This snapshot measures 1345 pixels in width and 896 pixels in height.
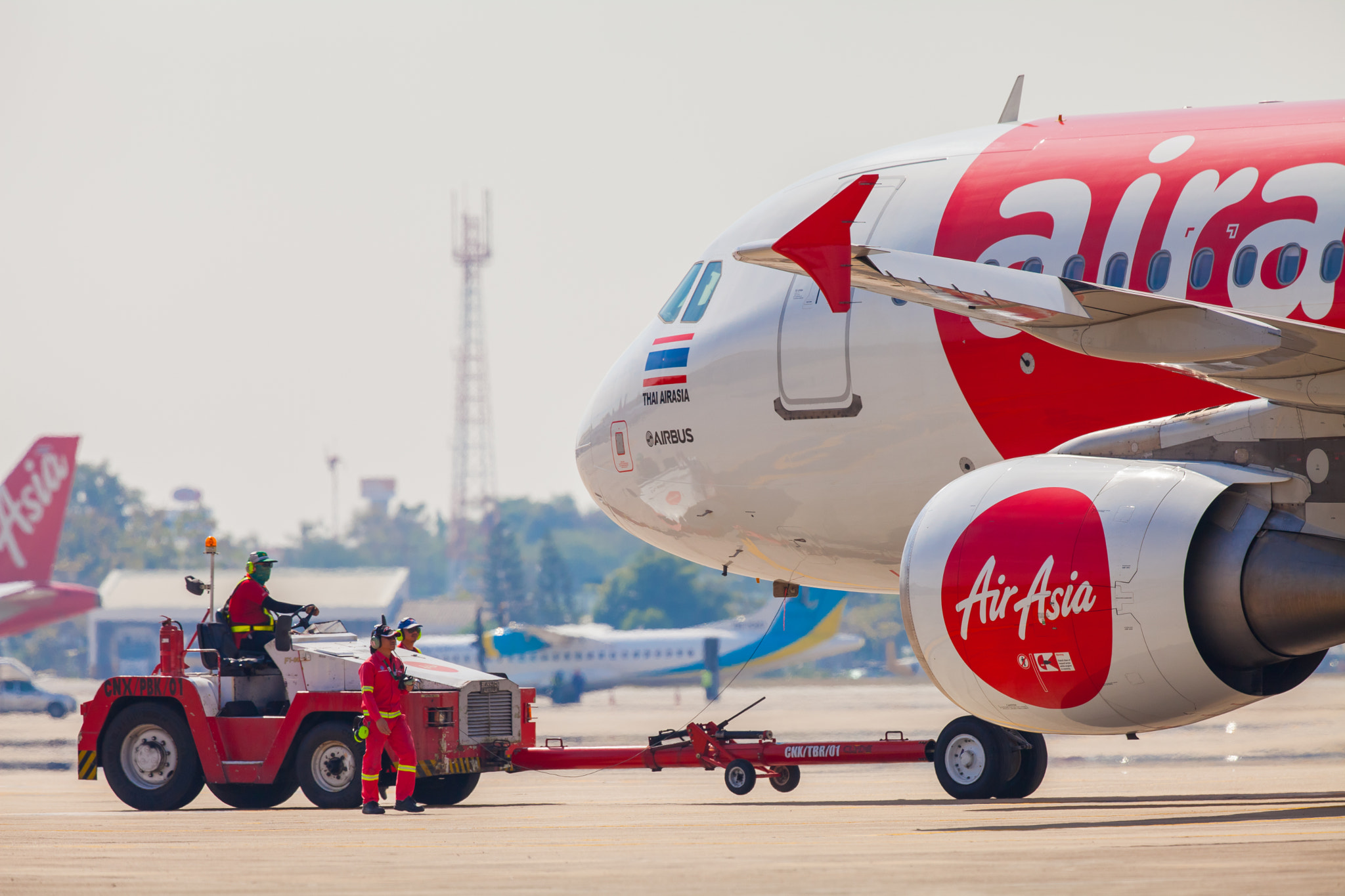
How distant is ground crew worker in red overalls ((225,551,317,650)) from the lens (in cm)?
1550

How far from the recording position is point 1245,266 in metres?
11.5

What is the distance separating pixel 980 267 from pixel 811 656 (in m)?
55.4

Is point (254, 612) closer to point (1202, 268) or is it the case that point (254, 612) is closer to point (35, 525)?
point (1202, 268)

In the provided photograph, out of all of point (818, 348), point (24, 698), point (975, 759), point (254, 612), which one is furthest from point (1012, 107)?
point (24, 698)

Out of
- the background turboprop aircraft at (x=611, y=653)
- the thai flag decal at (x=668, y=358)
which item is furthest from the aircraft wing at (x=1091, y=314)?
the background turboprop aircraft at (x=611, y=653)

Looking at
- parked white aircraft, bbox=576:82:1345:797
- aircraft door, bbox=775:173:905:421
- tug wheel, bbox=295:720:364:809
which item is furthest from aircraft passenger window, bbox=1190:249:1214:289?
tug wheel, bbox=295:720:364:809

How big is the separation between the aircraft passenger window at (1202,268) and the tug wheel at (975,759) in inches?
154

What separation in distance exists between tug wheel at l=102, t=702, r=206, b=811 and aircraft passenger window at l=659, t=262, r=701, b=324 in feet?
18.6

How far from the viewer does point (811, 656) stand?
6425cm

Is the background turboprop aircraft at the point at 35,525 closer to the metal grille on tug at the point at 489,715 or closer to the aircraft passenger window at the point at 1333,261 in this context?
the metal grille on tug at the point at 489,715

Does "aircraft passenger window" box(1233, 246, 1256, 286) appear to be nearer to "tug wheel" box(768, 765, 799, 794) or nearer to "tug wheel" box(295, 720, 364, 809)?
"tug wheel" box(768, 765, 799, 794)

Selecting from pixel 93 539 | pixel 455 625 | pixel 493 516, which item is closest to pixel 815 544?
pixel 455 625

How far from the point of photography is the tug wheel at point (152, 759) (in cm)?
1524

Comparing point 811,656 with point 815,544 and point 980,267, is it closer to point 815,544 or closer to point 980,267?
point 815,544
